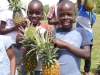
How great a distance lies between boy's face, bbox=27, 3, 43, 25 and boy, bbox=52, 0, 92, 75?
412 millimetres

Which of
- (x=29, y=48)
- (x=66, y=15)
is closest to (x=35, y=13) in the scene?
(x=66, y=15)

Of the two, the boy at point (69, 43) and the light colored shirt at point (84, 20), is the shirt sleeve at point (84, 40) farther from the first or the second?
the light colored shirt at point (84, 20)

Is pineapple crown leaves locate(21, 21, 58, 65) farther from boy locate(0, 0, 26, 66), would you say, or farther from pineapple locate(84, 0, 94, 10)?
pineapple locate(84, 0, 94, 10)

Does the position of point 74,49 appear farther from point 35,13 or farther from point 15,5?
point 15,5

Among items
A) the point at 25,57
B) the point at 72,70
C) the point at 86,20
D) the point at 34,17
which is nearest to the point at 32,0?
the point at 34,17

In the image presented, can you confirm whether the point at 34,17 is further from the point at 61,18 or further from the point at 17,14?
the point at 17,14

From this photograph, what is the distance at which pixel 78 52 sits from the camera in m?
3.34

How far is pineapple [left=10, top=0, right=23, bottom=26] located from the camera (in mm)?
4688

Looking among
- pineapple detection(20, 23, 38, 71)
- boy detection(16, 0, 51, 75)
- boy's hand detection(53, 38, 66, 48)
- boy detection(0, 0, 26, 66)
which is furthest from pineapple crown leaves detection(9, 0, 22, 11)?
boy's hand detection(53, 38, 66, 48)

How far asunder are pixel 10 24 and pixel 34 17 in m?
1.34

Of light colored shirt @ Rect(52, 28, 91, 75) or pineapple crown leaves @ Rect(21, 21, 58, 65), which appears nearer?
pineapple crown leaves @ Rect(21, 21, 58, 65)

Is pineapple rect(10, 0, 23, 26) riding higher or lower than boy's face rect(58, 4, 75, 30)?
lower

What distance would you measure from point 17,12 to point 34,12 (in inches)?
38.8

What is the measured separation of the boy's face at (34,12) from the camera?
3.83 m
